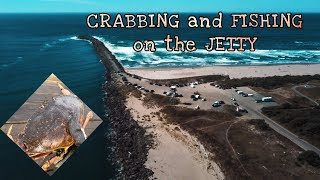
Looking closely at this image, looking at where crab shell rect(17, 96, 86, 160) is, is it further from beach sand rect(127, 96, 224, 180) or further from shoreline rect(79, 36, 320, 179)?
beach sand rect(127, 96, 224, 180)

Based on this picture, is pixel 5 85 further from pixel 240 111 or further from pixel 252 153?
pixel 252 153

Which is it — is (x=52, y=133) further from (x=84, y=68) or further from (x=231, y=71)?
(x=231, y=71)

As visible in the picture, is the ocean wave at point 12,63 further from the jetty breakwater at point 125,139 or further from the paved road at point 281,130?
the paved road at point 281,130

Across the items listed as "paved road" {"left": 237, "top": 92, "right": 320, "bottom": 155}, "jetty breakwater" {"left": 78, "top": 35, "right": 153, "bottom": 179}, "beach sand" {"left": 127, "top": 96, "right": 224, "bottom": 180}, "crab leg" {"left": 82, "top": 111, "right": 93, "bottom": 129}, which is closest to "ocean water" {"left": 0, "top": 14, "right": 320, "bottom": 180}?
"jetty breakwater" {"left": 78, "top": 35, "right": 153, "bottom": 179}

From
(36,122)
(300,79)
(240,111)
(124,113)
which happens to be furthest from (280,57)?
(36,122)

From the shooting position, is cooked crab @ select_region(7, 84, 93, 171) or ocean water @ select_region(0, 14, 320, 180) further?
ocean water @ select_region(0, 14, 320, 180)

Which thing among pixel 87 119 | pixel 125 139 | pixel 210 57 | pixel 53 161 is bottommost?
pixel 210 57

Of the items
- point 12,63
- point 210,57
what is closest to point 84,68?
point 12,63
